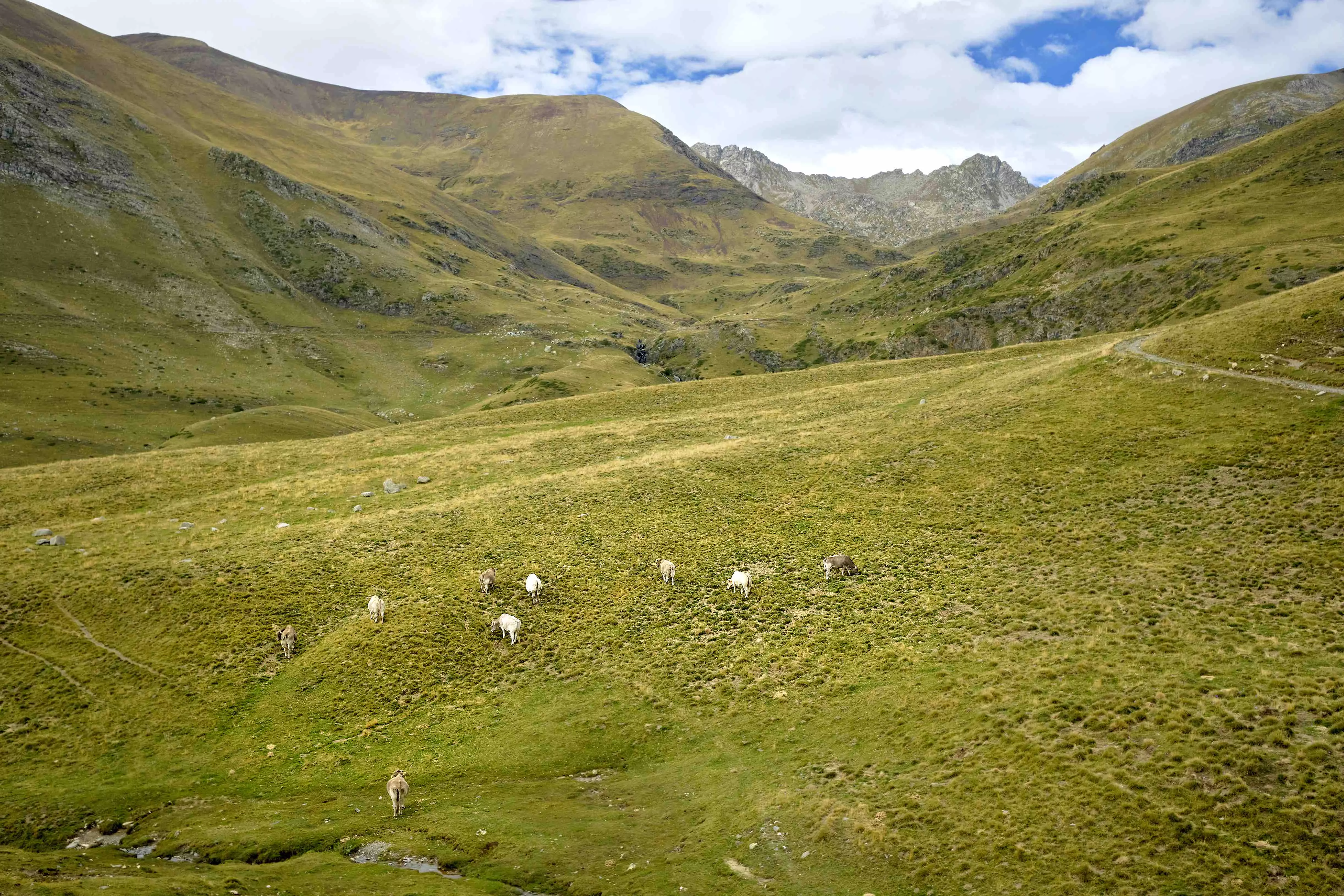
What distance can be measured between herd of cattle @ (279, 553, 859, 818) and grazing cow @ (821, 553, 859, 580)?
0.05 ft

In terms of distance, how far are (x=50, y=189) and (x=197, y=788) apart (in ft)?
A: 659

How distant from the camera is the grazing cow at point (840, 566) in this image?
36.3 m

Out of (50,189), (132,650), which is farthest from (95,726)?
(50,189)

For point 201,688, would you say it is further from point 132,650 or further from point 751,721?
point 751,721

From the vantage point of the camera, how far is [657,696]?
28344mm

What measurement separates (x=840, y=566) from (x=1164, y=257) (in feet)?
475

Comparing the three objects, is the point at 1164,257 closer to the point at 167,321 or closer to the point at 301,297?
the point at 301,297

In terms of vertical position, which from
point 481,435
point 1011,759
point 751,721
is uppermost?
point 481,435

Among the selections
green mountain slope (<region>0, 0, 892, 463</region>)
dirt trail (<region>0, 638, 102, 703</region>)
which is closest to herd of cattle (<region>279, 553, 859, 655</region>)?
dirt trail (<region>0, 638, 102, 703</region>)

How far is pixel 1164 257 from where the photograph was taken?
13762 centimetres

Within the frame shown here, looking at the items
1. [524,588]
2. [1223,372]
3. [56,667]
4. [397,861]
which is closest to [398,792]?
[397,861]

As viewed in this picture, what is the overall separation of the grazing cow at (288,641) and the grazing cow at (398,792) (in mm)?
14133

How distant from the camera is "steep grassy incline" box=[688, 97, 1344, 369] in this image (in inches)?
4508

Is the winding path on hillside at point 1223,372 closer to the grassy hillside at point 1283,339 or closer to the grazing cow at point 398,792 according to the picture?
the grassy hillside at point 1283,339
